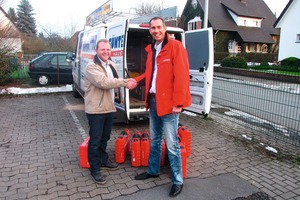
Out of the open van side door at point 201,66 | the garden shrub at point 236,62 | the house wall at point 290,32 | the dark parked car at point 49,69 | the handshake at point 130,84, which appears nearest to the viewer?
the handshake at point 130,84

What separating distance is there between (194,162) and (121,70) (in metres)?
2.28

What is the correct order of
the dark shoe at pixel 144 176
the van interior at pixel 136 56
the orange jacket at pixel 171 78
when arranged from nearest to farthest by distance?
the orange jacket at pixel 171 78 → the dark shoe at pixel 144 176 → the van interior at pixel 136 56

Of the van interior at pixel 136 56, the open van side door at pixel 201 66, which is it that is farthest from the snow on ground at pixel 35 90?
the open van side door at pixel 201 66

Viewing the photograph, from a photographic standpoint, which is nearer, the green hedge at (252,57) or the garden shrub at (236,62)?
the garden shrub at (236,62)

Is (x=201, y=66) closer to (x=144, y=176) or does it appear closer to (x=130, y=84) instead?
(x=130, y=84)

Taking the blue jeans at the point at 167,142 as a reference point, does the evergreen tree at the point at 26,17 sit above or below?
above

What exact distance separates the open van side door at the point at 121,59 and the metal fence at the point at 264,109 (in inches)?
107

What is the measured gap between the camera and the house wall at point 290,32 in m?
23.5

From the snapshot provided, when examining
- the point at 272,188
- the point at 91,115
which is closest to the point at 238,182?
the point at 272,188

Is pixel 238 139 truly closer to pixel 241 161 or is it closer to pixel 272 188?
pixel 241 161

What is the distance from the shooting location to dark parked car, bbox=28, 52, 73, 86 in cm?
1230

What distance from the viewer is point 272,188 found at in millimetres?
3543

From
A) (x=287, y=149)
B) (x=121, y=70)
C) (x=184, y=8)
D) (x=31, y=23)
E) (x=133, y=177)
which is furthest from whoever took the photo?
(x=31, y=23)

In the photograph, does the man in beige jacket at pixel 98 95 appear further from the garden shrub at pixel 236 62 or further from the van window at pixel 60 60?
the garden shrub at pixel 236 62
